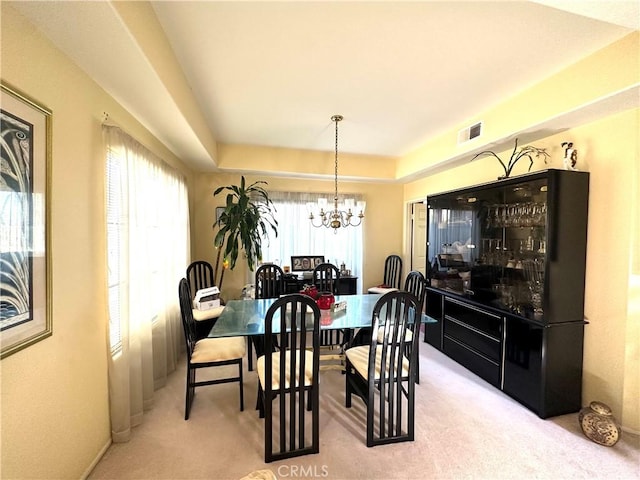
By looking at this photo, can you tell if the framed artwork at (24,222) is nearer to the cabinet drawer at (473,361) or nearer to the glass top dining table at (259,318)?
the glass top dining table at (259,318)

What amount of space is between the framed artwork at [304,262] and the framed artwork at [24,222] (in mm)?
3278

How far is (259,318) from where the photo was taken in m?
2.45

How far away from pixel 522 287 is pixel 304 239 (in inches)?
121

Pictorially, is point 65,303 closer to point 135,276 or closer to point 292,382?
point 135,276

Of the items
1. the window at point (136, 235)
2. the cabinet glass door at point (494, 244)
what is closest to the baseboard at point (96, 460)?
the window at point (136, 235)

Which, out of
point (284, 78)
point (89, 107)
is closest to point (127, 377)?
point (89, 107)

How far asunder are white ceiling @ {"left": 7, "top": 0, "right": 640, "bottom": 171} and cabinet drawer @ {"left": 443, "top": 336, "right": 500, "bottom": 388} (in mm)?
→ 2580

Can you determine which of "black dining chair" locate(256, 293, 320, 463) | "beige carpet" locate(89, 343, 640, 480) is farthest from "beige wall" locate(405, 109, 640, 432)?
"black dining chair" locate(256, 293, 320, 463)

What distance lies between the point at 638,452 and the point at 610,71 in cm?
262

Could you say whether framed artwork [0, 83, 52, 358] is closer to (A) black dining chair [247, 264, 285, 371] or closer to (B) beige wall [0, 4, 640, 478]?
(B) beige wall [0, 4, 640, 478]

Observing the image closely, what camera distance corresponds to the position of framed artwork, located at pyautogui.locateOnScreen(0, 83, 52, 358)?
1.12 metres

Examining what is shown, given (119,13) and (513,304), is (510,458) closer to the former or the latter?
(513,304)

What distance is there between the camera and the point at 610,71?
185cm

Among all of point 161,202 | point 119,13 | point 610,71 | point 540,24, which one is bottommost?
point 161,202
